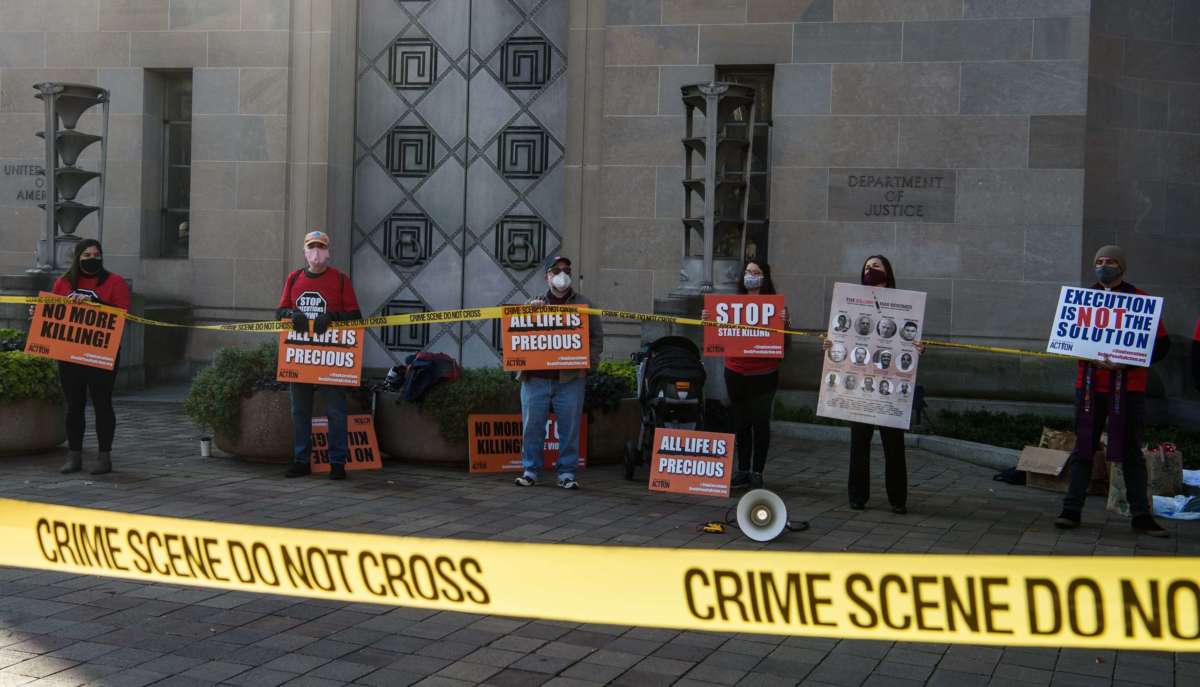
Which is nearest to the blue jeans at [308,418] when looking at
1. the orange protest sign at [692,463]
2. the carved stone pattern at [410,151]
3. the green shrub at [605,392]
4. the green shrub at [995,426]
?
the green shrub at [605,392]

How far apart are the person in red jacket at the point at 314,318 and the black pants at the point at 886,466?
13.7 feet

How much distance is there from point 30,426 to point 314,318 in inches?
113

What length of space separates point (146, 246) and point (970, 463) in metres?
11.7

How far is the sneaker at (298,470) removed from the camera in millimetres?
10547

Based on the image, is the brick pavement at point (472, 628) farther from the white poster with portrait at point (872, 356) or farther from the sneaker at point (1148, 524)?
the white poster with portrait at point (872, 356)

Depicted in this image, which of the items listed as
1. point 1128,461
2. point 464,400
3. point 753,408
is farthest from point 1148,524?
point 464,400

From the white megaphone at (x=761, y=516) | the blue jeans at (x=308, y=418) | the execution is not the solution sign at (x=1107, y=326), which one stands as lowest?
the white megaphone at (x=761, y=516)

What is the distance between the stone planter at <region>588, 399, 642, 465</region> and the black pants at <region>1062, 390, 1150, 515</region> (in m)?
4.01

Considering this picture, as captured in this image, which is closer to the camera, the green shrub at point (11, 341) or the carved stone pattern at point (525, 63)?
the green shrub at point (11, 341)

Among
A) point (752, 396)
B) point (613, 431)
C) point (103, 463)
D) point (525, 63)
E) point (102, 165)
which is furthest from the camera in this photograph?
point (525, 63)

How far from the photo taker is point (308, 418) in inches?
419

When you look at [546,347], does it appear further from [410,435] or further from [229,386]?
[229,386]

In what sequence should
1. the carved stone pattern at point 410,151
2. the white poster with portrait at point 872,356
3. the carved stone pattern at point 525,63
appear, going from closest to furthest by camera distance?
the white poster with portrait at point 872,356
the carved stone pattern at point 525,63
the carved stone pattern at point 410,151

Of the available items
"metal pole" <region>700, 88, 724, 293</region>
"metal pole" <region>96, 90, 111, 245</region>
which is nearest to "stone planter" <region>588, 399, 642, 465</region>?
"metal pole" <region>700, 88, 724, 293</region>
